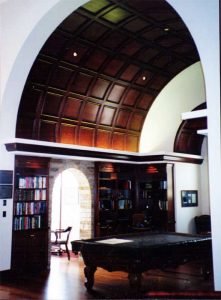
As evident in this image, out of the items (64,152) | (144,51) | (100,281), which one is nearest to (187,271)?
(100,281)

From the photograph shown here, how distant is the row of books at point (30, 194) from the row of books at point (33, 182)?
0.31 ft

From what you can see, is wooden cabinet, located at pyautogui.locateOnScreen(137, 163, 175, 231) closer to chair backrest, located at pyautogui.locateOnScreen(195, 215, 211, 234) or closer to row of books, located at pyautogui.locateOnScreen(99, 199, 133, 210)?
row of books, located at pyautogui.locateOnScreen(99, 199, 133, 210)

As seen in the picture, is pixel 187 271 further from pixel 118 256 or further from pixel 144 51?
pixel 144 51

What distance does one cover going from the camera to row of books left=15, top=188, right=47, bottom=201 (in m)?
8.73

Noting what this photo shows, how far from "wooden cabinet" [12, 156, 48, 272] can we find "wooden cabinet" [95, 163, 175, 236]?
188cm

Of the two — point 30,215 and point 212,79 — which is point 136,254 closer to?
point 212,79

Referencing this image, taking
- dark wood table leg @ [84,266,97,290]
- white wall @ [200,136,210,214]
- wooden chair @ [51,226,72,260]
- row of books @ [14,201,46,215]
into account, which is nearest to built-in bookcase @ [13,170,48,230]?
row of books @ [14,201,46,215]

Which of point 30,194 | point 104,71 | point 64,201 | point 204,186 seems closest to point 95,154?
point 30,194

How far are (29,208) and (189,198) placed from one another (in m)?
5.22

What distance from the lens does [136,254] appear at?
19.5ft

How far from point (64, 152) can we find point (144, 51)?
3139 millimetres

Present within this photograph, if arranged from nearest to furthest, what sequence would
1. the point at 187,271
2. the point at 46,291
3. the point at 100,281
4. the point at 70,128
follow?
the point at 46,291
the point at 100,281
the point at 187,271
the point at 70,128

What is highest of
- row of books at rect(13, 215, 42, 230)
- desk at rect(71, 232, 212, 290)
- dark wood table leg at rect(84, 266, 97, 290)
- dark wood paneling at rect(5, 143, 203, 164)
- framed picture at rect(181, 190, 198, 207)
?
dark wood paneling at rect(5, 143, 203, 164)

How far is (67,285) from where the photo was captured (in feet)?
23.1
